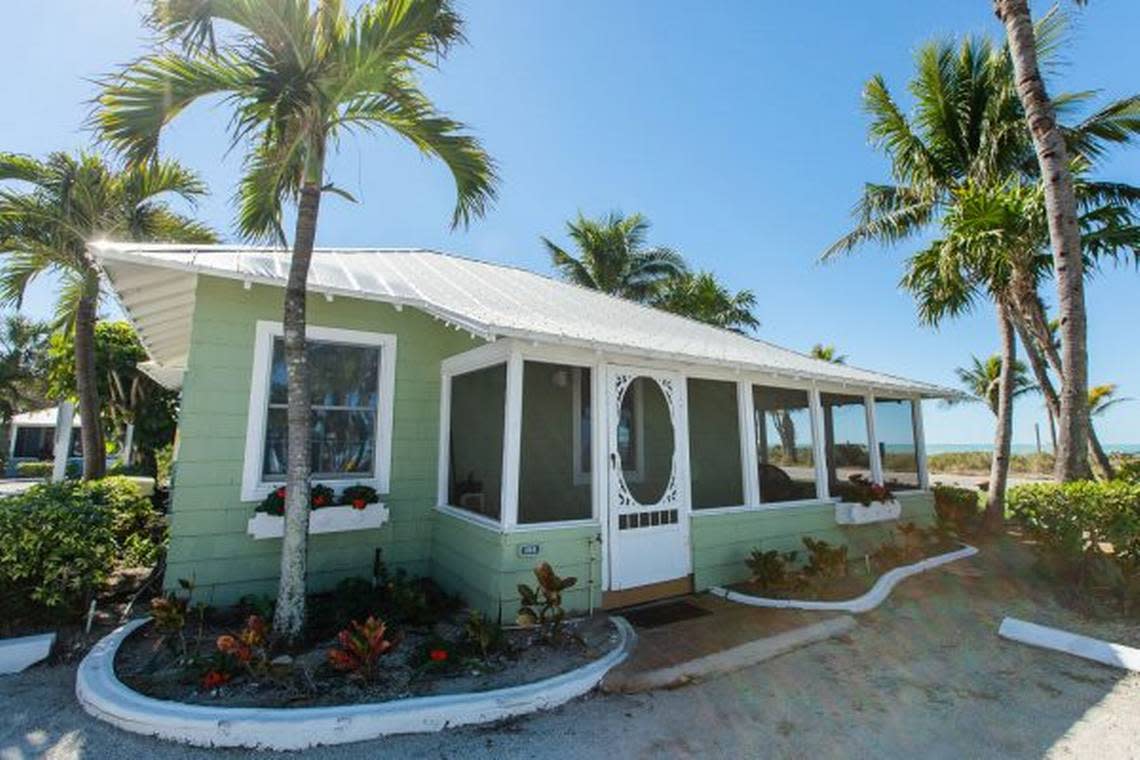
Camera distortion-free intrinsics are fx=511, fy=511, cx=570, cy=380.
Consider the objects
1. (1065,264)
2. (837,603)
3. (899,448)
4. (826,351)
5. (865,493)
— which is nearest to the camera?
(837,603)

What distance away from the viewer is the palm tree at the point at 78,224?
25.3 feet

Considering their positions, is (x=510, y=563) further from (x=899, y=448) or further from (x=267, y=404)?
(x=899, y=448)

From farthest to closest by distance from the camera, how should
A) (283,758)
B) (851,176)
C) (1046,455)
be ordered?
(1046,455) → (851,176) → (283,758)

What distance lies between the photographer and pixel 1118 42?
693 centimetres

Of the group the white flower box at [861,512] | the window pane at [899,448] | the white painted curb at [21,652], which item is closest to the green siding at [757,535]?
the white flower box at [861,512]

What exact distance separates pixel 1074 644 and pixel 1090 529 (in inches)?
84.6

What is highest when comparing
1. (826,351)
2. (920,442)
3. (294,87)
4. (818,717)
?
(826,351)

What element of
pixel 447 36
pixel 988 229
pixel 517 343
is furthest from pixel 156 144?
pixel 988 229

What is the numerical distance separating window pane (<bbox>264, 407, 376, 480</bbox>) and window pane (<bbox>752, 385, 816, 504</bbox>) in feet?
Result: 17.8

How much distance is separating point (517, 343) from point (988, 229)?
25.0 ft

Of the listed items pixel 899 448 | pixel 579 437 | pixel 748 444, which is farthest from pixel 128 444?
pixel 899 448

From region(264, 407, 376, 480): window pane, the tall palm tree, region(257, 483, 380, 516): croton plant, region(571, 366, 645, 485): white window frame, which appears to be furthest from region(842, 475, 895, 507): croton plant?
region(264, 407, 376, 480): window pane

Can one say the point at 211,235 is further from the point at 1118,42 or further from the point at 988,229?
the point at 1118,42

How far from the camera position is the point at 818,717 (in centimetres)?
347
